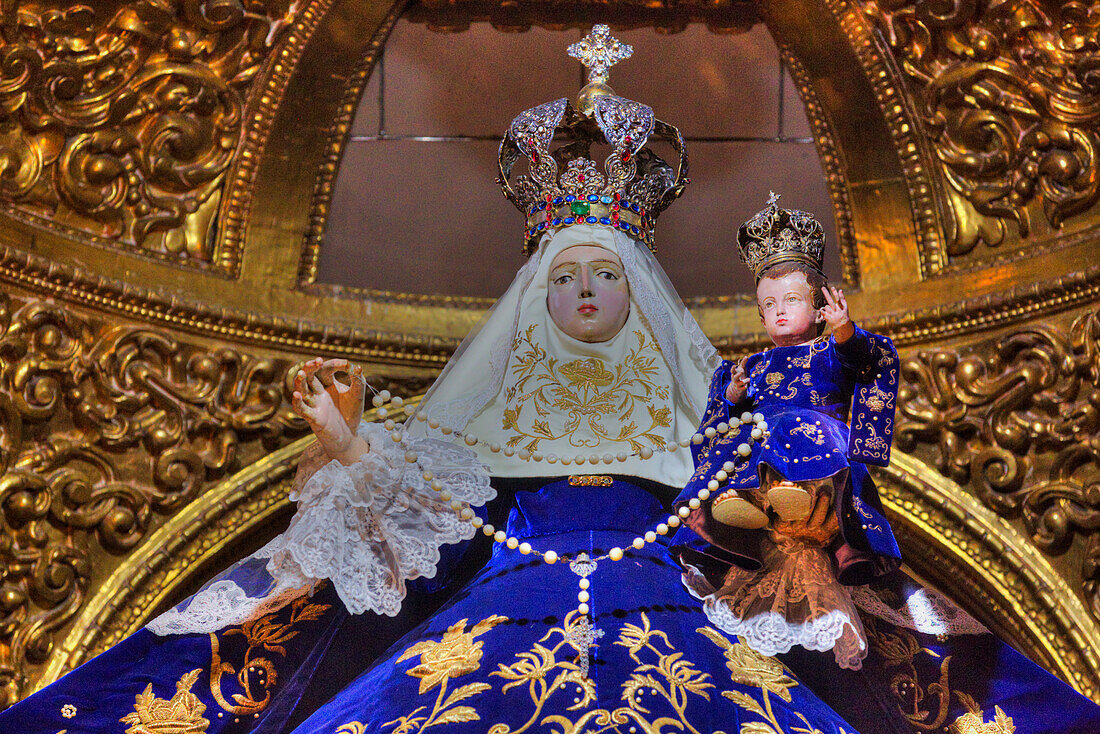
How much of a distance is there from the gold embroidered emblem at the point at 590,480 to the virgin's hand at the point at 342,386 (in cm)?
44

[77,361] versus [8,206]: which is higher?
[8,206]

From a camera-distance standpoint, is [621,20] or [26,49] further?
[621,20]

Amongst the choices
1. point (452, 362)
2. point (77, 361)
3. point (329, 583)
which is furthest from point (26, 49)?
point (329, 583)

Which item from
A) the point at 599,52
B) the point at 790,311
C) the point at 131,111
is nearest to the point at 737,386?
the point at 790,311

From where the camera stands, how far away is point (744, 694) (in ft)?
7.58

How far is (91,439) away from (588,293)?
1242 mm

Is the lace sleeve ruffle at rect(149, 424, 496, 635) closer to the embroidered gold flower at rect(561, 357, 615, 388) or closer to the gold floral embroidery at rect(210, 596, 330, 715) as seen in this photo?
the gold floral embroidery at rect(210, 596, 330, 715)

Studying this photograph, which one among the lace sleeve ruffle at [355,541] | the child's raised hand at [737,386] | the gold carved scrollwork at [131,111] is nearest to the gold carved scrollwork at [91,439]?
the gold carved scrollwork at [131,111]

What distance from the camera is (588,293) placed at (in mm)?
2910

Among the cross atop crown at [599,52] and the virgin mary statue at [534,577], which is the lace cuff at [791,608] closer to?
the virgin mary statue at [534,577]

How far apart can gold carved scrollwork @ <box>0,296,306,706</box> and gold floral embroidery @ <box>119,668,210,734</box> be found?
775 millimetres

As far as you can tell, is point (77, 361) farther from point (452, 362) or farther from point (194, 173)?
point (452, 362)

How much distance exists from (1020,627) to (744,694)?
115cm

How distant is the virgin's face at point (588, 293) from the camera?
2908 mm
